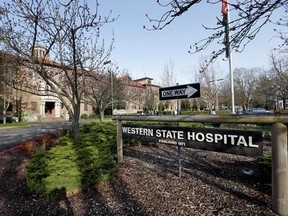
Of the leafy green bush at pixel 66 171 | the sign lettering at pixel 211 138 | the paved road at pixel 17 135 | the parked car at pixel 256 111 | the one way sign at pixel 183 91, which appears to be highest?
the one way sign at pixel 183 91

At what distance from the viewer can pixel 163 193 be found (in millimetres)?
4512

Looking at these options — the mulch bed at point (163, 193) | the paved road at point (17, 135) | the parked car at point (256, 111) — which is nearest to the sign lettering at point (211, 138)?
the parked car at point (256, 111)

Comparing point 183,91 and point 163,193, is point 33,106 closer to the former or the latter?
point 183,91

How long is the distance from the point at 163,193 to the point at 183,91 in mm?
2109

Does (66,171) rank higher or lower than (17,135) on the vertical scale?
higher

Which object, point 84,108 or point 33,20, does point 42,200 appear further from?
point 84,108

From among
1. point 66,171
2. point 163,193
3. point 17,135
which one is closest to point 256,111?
point 17,135

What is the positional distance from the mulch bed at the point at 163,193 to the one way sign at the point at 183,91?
1.64 metres

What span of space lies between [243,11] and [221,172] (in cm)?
330

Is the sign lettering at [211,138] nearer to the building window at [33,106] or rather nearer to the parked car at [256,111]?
the parked car at [256,111]

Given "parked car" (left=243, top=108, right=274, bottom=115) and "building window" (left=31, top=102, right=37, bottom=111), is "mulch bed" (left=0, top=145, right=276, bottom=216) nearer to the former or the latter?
"parked car" (left=243, top=108, right=274, bottom=115)

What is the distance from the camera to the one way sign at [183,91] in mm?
5320

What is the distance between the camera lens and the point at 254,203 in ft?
12.6

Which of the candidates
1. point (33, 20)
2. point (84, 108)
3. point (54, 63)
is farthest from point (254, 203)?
point (84, 108)
